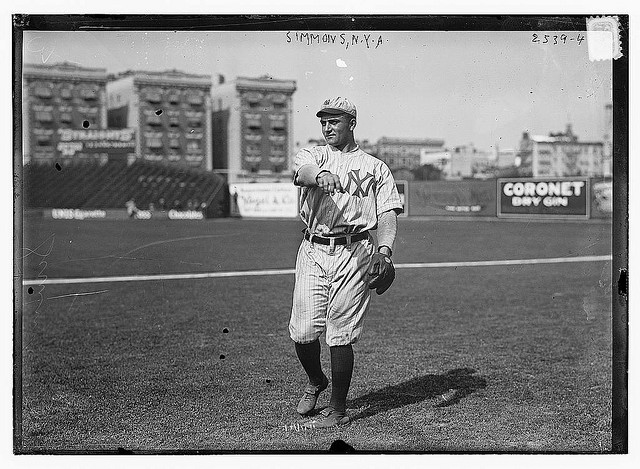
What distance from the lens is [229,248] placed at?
1222 cm

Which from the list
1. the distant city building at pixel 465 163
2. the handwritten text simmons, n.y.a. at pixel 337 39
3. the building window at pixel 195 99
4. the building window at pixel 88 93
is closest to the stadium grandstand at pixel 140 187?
Result: the building window at pixel 88 93

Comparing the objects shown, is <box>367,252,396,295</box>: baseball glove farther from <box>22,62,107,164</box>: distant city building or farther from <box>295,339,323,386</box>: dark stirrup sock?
<box>22,62,107,164</box>: distant city building

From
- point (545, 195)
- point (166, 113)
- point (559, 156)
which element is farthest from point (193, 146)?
point (545, 195)

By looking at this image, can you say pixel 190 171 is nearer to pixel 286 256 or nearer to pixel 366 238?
pixel 366 238

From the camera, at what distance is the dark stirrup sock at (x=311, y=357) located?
4.60 metres

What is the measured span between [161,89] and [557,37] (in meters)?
2.74

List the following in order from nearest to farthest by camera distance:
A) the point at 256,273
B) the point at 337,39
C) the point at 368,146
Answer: the point at 337,39 → the point at 368,146 → the point at 256,273

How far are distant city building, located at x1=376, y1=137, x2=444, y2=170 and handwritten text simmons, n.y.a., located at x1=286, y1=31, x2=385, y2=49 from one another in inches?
67.2

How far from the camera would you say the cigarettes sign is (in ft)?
41.8

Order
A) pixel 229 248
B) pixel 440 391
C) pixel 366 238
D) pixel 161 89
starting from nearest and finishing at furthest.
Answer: pixel 366 238, pixel 440 391, pixel 161 89, pixel 229 248

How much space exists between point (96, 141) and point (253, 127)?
9.30 feet

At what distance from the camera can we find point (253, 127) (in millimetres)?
6504

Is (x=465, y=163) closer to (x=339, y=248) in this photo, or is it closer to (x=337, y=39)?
(x=337, y=39)

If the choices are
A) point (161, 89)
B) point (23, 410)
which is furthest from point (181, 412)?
point (161, 89)
